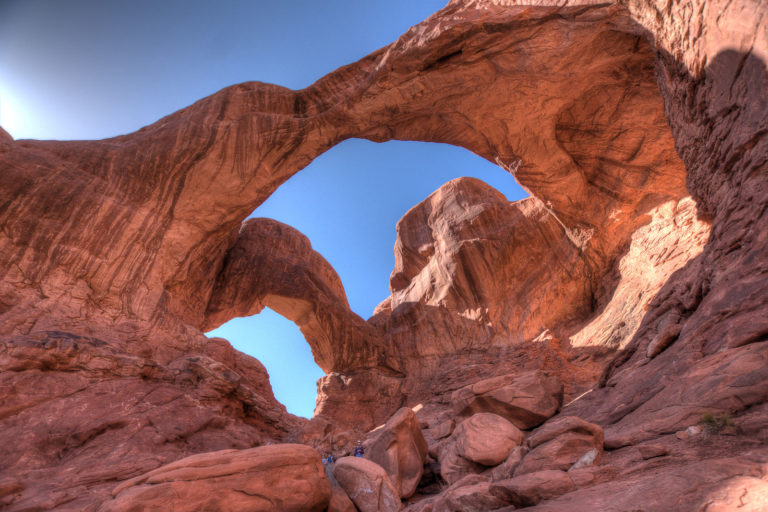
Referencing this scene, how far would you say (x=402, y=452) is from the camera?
315 inches

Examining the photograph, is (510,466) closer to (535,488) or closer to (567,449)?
(567,449)

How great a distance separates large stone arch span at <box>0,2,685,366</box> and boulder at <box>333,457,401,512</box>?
9334 millimetres

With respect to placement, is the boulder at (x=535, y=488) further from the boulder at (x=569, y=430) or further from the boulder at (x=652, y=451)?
the boulder at (x=569, y=430)

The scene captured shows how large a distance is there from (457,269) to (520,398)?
34.4ft

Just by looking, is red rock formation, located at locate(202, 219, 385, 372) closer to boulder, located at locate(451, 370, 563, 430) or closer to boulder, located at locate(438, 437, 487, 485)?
boulder, located at locate(451, 370, 563, 430)

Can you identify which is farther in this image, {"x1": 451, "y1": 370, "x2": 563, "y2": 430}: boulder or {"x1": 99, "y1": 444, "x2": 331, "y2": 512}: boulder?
{"x1": 451, "y1": 370, "x2": 563, "y2": 430}: boulder

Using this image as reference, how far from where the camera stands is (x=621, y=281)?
1546 centimetres

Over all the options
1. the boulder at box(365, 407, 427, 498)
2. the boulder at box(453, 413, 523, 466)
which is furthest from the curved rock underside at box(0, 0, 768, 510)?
the boulder at box(365, 407, 427, 498)

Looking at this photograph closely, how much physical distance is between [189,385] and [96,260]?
5.20 m

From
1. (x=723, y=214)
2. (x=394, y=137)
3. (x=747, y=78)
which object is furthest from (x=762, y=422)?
(x=394, y=137)

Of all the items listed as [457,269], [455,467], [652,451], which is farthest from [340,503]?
[457,269]

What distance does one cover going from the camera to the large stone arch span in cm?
1197

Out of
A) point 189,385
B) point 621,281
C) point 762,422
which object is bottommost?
point 762,422

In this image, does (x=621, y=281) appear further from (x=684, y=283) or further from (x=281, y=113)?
(x=281, y=113)
